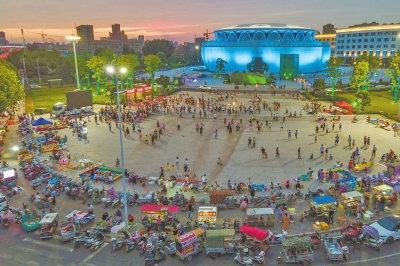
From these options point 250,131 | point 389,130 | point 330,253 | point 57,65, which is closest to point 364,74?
point 389,130

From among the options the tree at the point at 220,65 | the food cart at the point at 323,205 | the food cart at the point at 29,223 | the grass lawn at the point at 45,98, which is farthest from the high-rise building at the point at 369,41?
the food cart at the point at 29,223

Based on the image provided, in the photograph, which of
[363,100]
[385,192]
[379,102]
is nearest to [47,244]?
[385,192]

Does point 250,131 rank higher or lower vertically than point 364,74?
lower

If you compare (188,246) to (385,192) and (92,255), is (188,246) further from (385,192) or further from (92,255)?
(385,192)

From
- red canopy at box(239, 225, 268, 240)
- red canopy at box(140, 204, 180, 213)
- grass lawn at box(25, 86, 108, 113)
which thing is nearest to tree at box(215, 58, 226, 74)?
grass lawn at box(25, 86, 108, 113)

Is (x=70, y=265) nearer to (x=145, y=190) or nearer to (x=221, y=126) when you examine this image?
(x=145, y=190)

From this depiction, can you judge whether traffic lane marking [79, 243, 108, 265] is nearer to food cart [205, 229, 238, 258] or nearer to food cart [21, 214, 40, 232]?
food cart [21, 214, 40, 232]

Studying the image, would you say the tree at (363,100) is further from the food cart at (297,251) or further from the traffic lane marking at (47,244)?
the traffic lane marking at (47,244)
